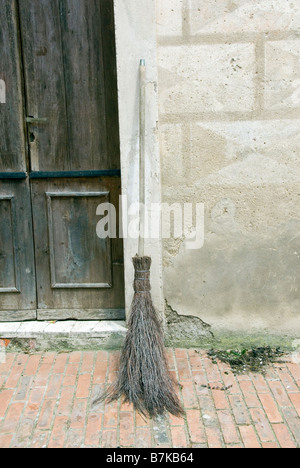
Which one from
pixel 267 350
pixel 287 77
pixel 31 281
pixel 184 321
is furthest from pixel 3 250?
pixel 287 77

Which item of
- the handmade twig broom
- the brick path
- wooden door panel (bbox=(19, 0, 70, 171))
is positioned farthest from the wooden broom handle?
the brick path

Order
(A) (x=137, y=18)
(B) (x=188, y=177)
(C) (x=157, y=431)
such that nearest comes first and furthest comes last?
(C) (x=157, y=431), (A) (x=137, y=18), (B) (x=188, y=177)

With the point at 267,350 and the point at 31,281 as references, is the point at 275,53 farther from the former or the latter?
the point at 31,281

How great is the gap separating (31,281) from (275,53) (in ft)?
8.09

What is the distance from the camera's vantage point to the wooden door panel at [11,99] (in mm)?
3549

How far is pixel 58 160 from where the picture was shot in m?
3.72

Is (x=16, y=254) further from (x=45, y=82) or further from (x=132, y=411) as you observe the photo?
(x=132, y=411)

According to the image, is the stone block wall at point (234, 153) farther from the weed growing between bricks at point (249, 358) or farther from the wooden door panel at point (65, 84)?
the wooden door panel at point (65, 84)

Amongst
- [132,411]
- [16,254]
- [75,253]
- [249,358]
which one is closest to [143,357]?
[132,411]

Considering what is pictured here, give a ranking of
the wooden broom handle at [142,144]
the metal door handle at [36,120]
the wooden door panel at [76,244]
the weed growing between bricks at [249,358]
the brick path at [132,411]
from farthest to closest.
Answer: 1. the wooden door panel at [76,244]
2. the metal door handle at [36,120]
3. the weed growing between bricks at [249,358]
4. the wooden broom handle at [142,144]
5. the brick path at [132,411]

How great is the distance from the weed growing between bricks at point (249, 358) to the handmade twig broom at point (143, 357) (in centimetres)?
49

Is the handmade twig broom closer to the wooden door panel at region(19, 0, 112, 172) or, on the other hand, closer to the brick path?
the brick path

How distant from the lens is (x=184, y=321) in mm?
3736

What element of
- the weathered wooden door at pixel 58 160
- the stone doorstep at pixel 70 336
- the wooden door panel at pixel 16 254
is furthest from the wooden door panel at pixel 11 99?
the stone doorstep at pixel 70 336
